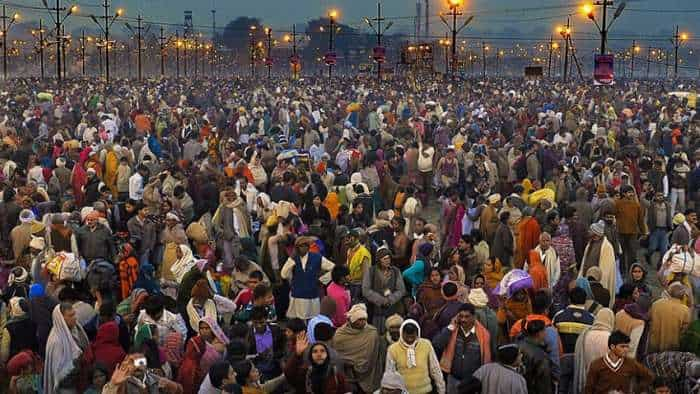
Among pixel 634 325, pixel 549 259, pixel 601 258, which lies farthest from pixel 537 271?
pixel 634 325

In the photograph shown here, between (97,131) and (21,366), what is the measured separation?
13.8 m

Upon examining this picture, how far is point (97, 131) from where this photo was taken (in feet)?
67.2

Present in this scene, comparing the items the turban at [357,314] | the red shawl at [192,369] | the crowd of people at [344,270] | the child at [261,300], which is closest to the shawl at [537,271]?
the crowd of people at [344,270]

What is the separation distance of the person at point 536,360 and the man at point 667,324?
1.31 metres

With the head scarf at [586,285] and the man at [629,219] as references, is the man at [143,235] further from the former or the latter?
the man at [629,219]

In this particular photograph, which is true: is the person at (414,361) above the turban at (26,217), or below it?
below

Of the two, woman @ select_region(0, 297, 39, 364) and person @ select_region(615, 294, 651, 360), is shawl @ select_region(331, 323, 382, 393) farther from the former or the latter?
woman @ select_region(0, 297, 39, 364)

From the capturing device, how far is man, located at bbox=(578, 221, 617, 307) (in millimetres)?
10148

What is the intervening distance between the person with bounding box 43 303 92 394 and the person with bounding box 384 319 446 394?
93.3 inches

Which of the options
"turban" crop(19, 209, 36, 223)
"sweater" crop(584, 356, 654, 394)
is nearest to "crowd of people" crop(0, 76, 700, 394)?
"sweater" crop(584, 356, 654, 394)

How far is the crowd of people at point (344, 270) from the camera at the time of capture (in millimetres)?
7285

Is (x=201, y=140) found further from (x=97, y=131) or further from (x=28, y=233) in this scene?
(x=28, y=233)

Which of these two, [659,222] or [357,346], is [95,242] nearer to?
[357,346]

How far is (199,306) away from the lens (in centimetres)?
823
